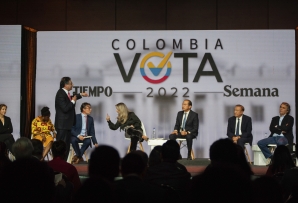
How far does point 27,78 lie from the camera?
9.91 metres

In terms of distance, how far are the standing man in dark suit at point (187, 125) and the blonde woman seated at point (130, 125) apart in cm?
52

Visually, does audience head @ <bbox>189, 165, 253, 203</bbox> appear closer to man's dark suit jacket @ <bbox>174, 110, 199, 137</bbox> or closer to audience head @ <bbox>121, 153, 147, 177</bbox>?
audience head @ <bbox>121, 153, 147, 177</bbox>

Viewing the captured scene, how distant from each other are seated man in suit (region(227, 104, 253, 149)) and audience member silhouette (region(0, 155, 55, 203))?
6.87m

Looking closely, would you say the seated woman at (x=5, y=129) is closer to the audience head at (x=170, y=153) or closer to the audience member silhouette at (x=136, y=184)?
the audience head at (x=170, y=153)

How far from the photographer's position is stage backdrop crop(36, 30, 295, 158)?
377 inches

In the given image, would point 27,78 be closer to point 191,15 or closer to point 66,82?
point 66,82

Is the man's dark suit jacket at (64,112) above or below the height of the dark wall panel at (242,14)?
below

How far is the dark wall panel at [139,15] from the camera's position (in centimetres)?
1001

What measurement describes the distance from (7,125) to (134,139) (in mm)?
2028

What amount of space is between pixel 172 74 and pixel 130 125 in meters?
1.39

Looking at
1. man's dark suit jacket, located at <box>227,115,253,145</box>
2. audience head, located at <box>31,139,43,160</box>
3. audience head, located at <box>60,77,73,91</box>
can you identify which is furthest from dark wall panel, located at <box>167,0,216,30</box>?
audience head, located at <box>31,139,43,160</box>

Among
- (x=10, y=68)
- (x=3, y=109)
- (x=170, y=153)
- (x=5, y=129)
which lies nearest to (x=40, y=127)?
(x=5, y=129)

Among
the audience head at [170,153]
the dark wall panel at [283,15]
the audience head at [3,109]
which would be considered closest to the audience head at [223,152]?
the audience head at [170,153]

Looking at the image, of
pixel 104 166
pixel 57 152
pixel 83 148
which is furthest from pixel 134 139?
pixel 104 166
